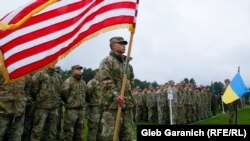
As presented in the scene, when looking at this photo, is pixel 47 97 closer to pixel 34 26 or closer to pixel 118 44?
pixel 118 44

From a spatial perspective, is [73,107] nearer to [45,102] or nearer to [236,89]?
[45,102]

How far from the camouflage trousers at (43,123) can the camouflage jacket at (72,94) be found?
1.89 feet

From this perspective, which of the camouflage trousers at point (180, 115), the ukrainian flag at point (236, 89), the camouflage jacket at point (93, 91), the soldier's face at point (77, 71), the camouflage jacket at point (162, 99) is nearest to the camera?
the soldier's face at point (77, 71)

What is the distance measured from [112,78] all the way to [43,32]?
1966 mm

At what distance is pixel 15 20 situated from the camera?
207 inches

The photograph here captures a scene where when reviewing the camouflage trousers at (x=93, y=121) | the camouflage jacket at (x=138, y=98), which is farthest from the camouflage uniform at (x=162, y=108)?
the camouflage trousers at (x=93, y=121)

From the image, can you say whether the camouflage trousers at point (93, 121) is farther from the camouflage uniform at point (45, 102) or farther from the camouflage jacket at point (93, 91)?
the camouflage uniform at point (45, 102)

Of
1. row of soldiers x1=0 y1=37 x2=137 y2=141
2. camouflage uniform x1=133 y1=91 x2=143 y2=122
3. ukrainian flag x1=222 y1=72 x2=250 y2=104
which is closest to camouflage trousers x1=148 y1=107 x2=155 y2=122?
camouflage uniform x1=133 y1=91 x2=143 y2=122

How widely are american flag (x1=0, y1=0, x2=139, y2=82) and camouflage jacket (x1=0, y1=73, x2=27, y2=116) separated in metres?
2.95

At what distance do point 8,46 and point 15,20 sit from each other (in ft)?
1.18

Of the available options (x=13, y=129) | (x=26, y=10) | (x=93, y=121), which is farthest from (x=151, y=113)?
(x=26, y=10)

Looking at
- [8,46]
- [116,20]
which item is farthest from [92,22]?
[8,46]

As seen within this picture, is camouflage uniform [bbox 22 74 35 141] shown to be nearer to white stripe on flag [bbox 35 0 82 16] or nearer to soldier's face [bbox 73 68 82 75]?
soldier's face [bbox 73 68 82 75]

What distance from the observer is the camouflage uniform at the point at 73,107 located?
421 inches
